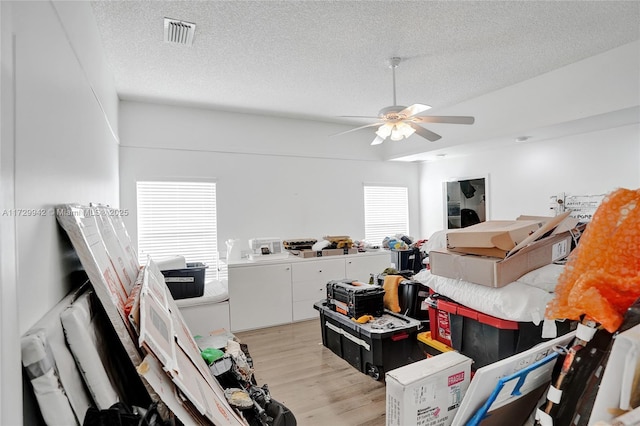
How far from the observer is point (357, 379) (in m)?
2.77

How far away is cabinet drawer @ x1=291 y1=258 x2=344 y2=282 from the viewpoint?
14.3 feet

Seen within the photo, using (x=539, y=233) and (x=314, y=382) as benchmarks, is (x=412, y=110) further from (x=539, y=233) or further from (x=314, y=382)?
(x=314, y=382)

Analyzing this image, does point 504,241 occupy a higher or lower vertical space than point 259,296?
higher

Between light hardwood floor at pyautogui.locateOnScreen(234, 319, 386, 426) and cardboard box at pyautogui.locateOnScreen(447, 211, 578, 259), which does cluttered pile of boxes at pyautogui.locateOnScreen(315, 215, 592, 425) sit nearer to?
cardboard box at pyautogui.locateOnScreen(447, 211, 578, 259)

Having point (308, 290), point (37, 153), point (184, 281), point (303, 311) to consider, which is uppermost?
point (37, 153)

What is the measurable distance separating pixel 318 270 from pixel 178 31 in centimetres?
316

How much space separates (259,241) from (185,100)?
6.92 feet

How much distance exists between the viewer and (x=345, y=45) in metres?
2.92

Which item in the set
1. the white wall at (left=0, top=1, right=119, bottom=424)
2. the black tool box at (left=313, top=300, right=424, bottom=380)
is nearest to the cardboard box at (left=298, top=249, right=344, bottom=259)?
the black tool box at (left=313, top=300, right=424, bottom=380)

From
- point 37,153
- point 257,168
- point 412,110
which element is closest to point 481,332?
point 412,110

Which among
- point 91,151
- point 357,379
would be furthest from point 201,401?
point 357,379

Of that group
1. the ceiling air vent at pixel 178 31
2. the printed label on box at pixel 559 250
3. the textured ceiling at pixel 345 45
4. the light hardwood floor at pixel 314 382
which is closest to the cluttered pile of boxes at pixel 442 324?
the printed label on box at pixel 559 250

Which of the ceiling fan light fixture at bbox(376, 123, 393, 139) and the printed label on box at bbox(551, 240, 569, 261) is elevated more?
the ceiling fan light fixture at bbox(376, 123, 393, 139)

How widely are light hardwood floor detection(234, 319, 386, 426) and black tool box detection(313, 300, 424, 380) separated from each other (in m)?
0.16
